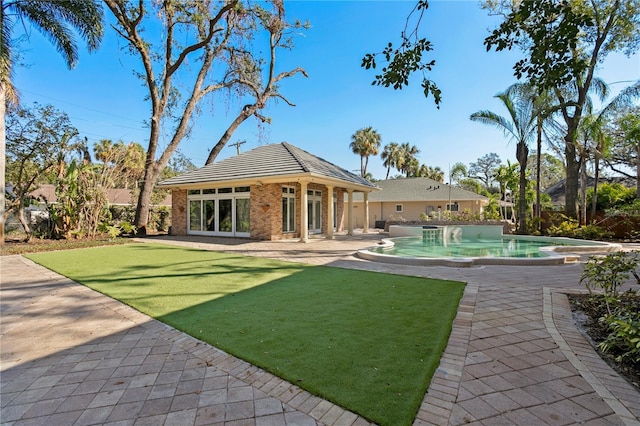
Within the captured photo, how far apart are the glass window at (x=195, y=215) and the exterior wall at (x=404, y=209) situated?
15.3m

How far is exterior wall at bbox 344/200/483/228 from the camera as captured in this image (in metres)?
27.9

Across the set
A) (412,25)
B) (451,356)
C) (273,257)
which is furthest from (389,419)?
(273,257)

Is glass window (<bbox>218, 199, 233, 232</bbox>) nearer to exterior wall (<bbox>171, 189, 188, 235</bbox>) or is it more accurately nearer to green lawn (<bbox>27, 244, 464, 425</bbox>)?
exterior wall (<bbox>171, 189, 188, 235</bbox>)

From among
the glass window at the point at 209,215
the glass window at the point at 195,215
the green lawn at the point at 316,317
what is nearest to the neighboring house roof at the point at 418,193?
the glass window at the point at 209,215

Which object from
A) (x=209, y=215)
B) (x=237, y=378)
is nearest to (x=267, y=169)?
(x=209, y=215)

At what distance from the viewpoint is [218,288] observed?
606 cm

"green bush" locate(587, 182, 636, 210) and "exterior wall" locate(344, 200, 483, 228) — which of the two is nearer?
"green bush" locate(587, 182, 636, 210)

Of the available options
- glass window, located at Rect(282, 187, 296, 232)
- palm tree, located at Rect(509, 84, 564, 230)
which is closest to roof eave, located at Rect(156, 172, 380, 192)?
glass window, located at Rect(282, 187, 296, 232)

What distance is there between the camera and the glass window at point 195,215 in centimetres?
1822

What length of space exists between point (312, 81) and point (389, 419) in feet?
81.9

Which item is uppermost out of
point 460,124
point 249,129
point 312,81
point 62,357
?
point 312,81

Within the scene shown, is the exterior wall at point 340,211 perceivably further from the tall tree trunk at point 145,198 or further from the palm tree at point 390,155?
the palm tree at point 390,155

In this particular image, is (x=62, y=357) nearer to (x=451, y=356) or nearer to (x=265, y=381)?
(x=265, y=381)

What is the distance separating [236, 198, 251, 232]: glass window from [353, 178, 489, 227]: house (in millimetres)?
12767
